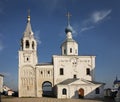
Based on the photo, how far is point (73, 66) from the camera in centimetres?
4616

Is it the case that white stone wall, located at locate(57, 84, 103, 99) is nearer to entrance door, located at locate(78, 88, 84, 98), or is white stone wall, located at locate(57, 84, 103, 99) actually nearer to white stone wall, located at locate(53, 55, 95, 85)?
entrance door, located at locate(78, 88, 84, 98)

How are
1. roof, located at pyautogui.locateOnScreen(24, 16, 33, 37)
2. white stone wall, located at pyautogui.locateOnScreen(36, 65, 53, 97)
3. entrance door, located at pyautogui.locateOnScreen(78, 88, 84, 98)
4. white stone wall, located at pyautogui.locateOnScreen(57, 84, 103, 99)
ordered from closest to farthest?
white stone wall, located at pyautogui.locateOnScreen(57, 84, 103, 99) → entrance door, located at pyautogui.locateOnScreen(78, 88, 84, 98) → white stone wall, located at pyautogui.locateOnScreen(36, 65, 53, 97) → roof, located at pyautogui.locateOnScreen(24, 16, 33, 37)

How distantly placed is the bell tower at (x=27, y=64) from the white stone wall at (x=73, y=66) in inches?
144

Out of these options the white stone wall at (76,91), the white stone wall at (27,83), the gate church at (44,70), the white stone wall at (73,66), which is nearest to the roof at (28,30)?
the gate church at (44,70)

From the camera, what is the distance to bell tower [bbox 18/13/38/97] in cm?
4497

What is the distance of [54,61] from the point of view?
151ft

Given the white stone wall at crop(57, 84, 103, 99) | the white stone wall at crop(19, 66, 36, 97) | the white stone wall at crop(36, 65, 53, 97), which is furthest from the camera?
the white stone wall at crop(36, 65, 53, 97)

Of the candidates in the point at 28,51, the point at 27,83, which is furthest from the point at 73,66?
the point at 27,83

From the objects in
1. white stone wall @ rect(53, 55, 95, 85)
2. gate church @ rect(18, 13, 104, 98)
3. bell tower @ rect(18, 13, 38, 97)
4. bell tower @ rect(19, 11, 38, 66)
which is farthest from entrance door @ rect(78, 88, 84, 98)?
bell tower @ rect(19, 11, 38, 66)

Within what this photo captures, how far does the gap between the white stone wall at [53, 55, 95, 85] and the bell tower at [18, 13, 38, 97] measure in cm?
367

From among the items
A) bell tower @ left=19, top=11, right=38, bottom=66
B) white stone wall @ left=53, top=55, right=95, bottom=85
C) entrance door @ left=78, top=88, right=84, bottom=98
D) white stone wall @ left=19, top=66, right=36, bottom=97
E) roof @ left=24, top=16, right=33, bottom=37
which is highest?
roof @ left=24, top=16, right=33, bottom=37

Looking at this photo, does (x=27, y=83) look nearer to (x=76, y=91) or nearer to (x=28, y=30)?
(x=76, y=91)

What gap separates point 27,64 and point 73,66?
7396mm

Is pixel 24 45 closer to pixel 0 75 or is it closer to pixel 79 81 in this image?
pixel 79 81
